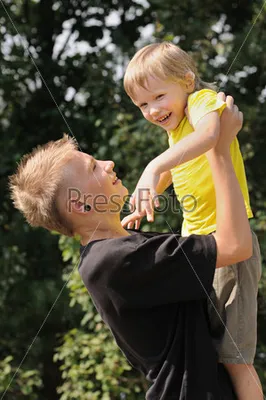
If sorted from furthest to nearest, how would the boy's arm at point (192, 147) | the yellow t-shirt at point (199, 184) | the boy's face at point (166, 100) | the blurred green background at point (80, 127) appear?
the blurred green background at point (80, 127), the boy's face at point (166, 100), the yellow t-shirt at point (199, 184), the boy's arm at point (192, 147)

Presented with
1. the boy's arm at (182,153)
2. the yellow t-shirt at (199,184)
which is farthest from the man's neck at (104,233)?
the yellow t-shirt at (199,184)

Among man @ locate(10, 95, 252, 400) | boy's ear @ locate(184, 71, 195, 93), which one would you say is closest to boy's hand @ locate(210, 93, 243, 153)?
man @ locate(10, 95, 252, 400)

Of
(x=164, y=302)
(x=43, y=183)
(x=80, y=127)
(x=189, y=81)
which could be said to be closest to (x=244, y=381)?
(x=164, y=302)

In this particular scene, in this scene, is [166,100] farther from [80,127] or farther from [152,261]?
[80,127]

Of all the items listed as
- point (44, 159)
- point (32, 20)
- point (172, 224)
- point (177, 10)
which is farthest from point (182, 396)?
point (32, 20)

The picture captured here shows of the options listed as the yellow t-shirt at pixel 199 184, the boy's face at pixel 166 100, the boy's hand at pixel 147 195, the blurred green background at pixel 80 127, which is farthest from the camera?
the blurred green background at pixel 80 127

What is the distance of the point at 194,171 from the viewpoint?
6.50 ft

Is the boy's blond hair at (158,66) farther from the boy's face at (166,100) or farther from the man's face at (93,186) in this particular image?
the man's face at (93,186)

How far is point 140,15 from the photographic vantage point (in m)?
5.61

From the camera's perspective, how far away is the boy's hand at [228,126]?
5.76 ft

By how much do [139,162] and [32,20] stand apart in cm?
179

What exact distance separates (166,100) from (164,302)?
601 mm

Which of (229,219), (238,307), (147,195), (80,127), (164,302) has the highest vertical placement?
(147,195)

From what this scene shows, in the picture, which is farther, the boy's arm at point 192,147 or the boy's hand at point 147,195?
the boy's arm at point 192,147
